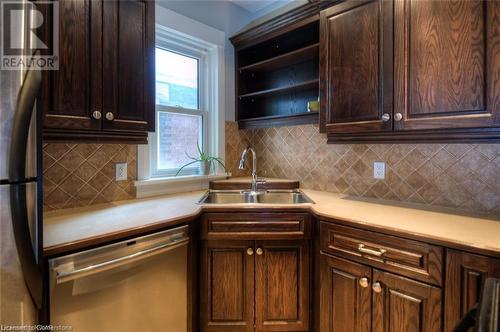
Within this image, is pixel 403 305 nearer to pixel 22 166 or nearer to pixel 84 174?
pixel 22 166

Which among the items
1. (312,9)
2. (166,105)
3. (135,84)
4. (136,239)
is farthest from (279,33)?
(136,239)

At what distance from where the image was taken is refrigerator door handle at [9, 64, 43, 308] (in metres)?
0.82

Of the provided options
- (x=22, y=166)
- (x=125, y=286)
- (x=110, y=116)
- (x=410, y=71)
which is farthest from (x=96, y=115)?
(x=410, y=71)

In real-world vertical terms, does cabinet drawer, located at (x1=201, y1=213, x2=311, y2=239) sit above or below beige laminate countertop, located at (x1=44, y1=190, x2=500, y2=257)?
below

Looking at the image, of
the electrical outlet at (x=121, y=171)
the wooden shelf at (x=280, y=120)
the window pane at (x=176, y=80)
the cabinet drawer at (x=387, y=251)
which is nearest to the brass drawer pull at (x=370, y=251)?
A: the cabinet drawer at (x=387, y=251)

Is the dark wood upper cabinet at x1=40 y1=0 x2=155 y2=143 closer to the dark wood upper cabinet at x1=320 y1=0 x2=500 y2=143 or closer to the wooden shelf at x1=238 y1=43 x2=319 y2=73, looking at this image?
the wooden shelf at x1=238 y1=43 x2=319 y2=73

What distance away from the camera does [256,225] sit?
63.0 inches

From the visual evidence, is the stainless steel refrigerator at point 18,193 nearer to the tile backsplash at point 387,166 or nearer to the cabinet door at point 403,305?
the cabinet door at point 403,305

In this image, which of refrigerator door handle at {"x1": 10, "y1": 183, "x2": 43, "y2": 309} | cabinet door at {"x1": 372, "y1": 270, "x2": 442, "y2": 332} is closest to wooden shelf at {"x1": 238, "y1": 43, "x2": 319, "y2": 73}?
cabinet door at {"x1": 372, "y1": 270, "x2": 442, "y2": 332}

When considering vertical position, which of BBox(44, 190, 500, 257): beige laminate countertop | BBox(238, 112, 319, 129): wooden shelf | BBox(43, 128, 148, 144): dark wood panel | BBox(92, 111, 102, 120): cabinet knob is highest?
BBox(238, 112, 319, 129): wooden shelf

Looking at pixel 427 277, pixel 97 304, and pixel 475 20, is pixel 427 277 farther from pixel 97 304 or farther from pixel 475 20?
pixel 97 304

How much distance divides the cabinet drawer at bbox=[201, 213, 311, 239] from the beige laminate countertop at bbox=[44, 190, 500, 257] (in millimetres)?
54

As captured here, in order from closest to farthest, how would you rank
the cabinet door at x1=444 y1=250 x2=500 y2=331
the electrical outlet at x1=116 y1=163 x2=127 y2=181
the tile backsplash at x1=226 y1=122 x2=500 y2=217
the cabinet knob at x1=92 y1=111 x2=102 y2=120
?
1. the cabinet door at x1=444 y1=250 x2=500 y2=331
2. the cabinet knob at x1=92 y1=111 x2=102 y2=120
3. the tile backsplash at x1=226 y1=122 x2=500 y2=217
4. the electrical outlet at x1=116 y1=163 x2=127 y2=181

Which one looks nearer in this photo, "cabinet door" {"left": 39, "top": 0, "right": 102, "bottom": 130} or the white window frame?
"cabinet door" {"left": 39, "top": 0, "right": 102, "bottom": 130}
